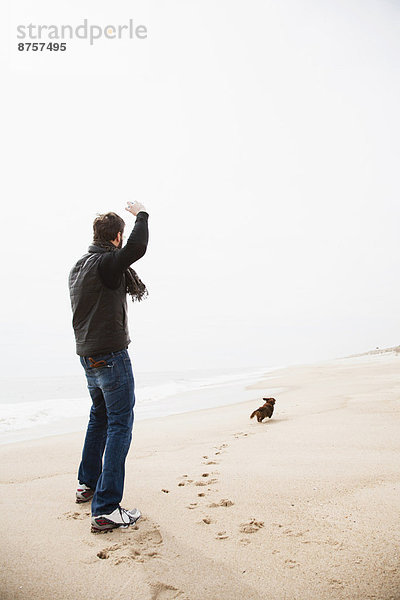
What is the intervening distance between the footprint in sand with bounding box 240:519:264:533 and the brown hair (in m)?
2.32

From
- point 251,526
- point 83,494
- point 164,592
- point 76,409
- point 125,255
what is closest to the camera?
point 164,592

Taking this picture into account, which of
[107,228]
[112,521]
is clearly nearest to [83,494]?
[112,521]

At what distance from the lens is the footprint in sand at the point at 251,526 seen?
259cm

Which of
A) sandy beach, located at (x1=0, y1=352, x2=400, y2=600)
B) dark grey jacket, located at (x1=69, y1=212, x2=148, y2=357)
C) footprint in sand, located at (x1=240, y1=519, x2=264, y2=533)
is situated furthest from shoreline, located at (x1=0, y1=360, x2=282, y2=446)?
footprint in sand, located at (x1=240, y1=519, x2=264, y2=533)

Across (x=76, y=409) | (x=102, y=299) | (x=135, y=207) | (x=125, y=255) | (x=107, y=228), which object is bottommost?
(x=76, y=409)

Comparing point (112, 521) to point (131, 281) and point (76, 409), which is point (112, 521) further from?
point (76, 409)

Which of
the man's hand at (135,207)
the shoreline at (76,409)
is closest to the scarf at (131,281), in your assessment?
the man's hand at (135,207)

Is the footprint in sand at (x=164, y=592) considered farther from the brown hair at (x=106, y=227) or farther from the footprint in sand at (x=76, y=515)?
the brown hair at (x=106, y=227)

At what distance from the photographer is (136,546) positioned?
248 cm

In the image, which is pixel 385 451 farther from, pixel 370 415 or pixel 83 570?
pixel 83 570

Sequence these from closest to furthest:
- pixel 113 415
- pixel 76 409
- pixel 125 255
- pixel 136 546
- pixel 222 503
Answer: pixel 136 546 → pixel 125 255 → pixel 113 415 → pixel 222 503 → pixel 76 409

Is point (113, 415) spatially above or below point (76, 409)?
above

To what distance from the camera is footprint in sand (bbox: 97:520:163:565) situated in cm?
235

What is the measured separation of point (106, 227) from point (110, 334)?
86 cm
